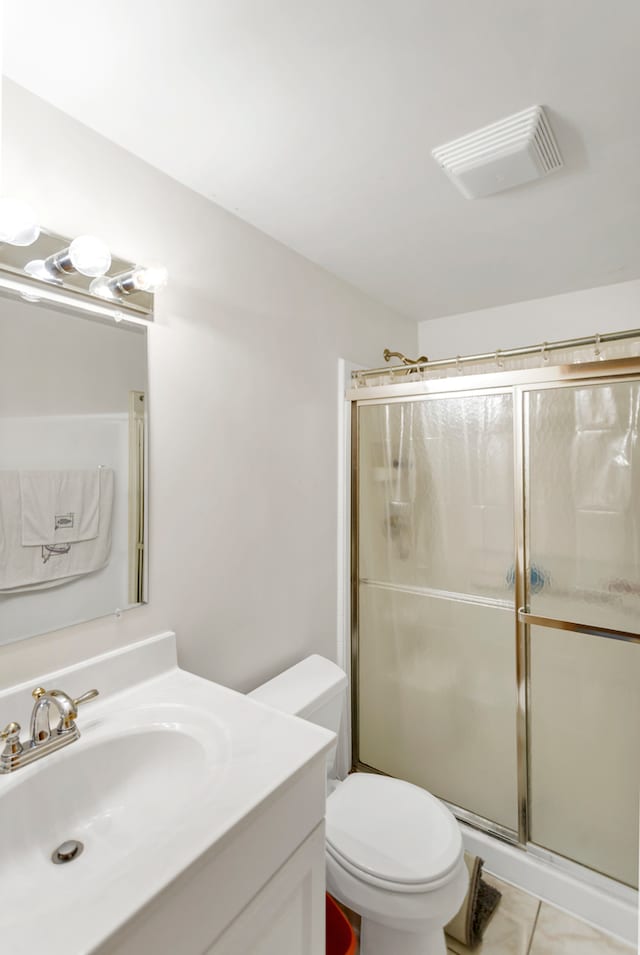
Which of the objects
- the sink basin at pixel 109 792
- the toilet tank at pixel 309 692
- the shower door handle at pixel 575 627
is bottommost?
the toilet tank at pixel 309 692

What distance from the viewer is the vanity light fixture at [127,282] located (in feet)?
3.92

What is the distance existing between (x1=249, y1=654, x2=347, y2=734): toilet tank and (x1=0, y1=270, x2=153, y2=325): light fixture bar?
1.18 meters

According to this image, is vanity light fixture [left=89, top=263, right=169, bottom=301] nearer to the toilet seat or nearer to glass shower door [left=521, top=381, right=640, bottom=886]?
glass shower door [left=521, top=381, right=640, bottom=886]

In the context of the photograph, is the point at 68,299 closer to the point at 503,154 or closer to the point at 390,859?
the point at 503,154

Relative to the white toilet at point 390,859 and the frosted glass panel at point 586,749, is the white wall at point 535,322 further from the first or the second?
the white toilet at point 390,859

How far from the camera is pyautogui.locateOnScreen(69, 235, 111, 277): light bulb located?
3.51 ft

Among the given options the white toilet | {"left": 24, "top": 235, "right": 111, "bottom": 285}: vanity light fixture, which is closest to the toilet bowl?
the white toilet

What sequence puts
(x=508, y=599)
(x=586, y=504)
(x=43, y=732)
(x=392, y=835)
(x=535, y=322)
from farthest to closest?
→ (x=535, y=322), (x=508, y=599), (x=586, y=504), (x=392, y=835), (x=43, y=732)

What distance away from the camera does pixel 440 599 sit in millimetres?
1937

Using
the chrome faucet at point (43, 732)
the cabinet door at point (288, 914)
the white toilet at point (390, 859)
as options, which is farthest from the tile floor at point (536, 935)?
the chrome faucet at point (43, 732)

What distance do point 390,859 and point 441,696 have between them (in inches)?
29.2

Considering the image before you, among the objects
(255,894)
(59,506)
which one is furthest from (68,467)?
(255,894)

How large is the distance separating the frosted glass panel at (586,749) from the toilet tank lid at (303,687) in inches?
28.7

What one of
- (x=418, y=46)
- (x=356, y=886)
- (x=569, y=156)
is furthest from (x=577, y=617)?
(x=418, y=46)
